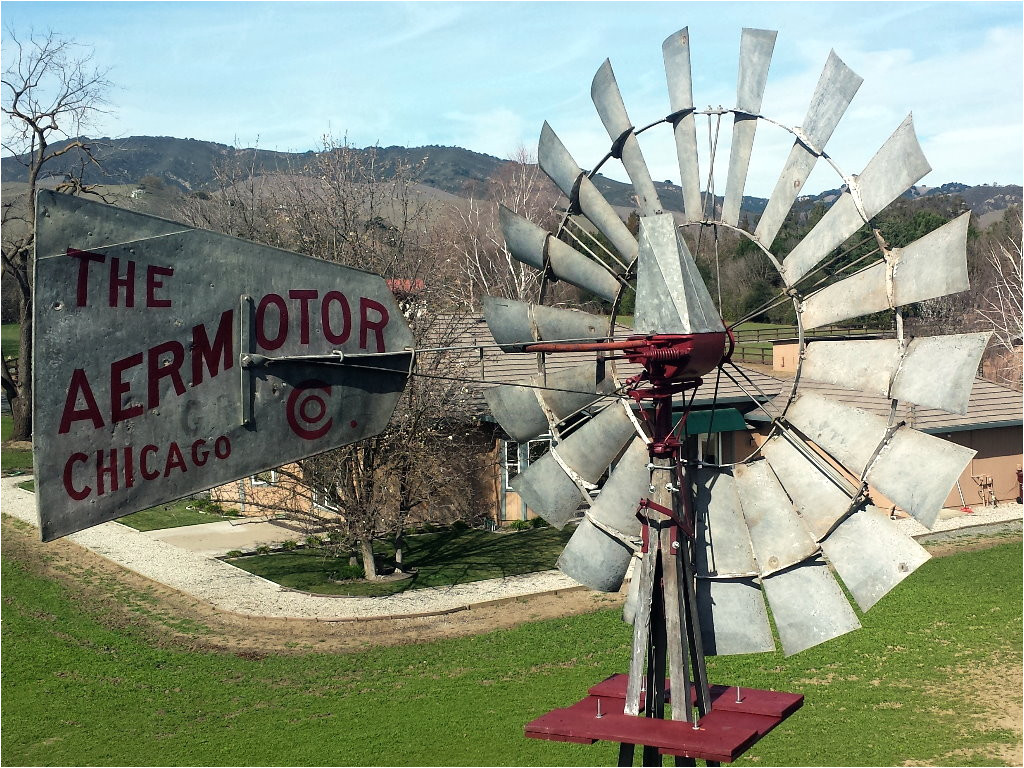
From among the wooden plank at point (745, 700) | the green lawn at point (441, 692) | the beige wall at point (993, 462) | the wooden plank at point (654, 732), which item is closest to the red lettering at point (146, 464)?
the wooden plank at point (654, 732)

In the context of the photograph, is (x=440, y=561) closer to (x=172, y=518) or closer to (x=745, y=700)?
(x=172, y=518)

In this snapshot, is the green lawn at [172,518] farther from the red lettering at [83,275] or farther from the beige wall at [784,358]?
the red lettering at [83,275]

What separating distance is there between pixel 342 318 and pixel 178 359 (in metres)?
1.01

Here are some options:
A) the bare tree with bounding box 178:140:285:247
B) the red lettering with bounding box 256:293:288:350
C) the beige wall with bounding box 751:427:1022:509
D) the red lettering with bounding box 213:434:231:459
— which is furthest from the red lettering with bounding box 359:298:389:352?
the beige wall with bounding box 751:427:1022:509

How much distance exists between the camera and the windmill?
5609mm

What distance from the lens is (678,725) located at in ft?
18.8

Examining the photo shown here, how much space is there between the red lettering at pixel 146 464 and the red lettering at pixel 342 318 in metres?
1.16

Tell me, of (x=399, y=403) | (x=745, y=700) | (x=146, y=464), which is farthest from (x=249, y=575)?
(x=146, y=464)

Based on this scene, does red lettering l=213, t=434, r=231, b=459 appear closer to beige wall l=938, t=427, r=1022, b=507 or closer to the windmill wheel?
the windmill wheel

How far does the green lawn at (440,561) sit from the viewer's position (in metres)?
17.6

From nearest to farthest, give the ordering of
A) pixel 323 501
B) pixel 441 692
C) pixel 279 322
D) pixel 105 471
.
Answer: pixel 105 471 < pixel 279 322 < pixel 441 692 < pixel 323 501

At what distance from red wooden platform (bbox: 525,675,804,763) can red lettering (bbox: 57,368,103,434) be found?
3019 mm

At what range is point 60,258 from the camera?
4082 mm

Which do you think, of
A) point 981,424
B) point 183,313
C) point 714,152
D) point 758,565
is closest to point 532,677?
point 758,565
